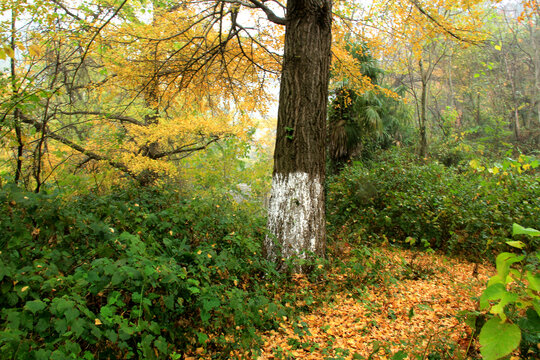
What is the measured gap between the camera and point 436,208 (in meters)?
5.22

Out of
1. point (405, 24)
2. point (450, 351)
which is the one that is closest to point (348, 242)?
point (450, 351)

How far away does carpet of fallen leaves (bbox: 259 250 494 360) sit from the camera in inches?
83.9

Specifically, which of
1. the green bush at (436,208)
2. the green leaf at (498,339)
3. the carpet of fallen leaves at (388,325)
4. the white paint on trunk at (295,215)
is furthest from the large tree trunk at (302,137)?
the green leaf at (498,339)

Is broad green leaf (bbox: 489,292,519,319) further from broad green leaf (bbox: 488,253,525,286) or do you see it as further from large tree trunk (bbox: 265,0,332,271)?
large tree trunk (bbox: 265,0,332,271)

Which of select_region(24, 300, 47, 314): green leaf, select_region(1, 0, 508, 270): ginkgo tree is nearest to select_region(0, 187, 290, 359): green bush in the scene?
select_region(24, 300, 47, 314): green leaf

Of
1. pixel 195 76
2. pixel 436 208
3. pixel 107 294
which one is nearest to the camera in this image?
pixel 107 294

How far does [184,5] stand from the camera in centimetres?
507

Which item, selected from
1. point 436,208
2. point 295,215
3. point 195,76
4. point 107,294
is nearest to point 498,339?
point 107,294

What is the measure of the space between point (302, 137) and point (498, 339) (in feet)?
9.59

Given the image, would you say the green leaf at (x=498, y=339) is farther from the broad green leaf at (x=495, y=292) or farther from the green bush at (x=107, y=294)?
the green bush at (x=107, y=294)

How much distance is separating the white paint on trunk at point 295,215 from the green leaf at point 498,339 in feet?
8.55

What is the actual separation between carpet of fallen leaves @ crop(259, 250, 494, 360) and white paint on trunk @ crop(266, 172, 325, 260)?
1.46ft

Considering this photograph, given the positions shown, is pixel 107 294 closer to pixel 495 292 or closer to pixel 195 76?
pixel 495 292

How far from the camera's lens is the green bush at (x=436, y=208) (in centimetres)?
468
